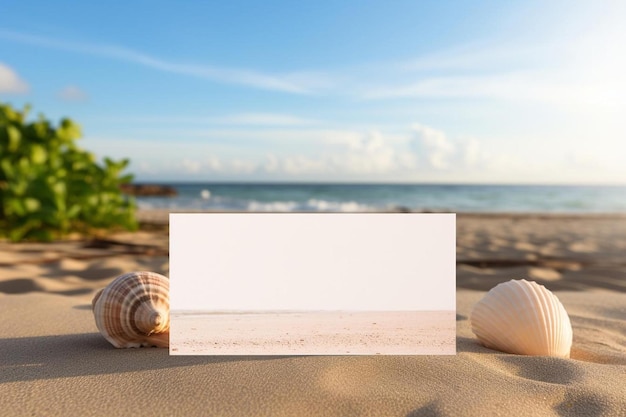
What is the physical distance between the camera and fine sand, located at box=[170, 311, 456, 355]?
3.88ft

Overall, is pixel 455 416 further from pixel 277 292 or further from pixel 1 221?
pixel 1 221

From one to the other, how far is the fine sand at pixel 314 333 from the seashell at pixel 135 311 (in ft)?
0.92

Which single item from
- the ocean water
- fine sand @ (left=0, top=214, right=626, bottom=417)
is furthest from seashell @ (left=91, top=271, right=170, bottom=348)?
the ocean water

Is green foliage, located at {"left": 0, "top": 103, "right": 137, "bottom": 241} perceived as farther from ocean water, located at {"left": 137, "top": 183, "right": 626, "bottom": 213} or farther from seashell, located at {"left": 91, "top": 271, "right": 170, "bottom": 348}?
ocean water, located at {"left": 137, "top": 183, "right": 626, "bottom": 213}

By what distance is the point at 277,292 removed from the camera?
1171 millimetres

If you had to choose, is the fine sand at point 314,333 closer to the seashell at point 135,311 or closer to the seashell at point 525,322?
the seashell at point 135,311

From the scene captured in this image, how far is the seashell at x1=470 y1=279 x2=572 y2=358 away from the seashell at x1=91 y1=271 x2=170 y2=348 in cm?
96

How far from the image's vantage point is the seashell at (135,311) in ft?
4.83

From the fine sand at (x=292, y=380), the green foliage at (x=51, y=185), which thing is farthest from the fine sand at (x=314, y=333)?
→ the green foliage at (x=51, y=185)

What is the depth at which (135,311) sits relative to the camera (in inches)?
58.2

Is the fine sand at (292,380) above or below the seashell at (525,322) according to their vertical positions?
below

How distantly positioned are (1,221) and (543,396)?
5112 millimetres

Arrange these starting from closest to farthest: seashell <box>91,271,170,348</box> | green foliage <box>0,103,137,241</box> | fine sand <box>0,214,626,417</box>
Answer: fine sand <box>0,214,626,417</box> → seashell <box>91,271,170,348</box> → green foliage <box>0,103,137,241</box>

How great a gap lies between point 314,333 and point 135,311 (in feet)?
1.88
